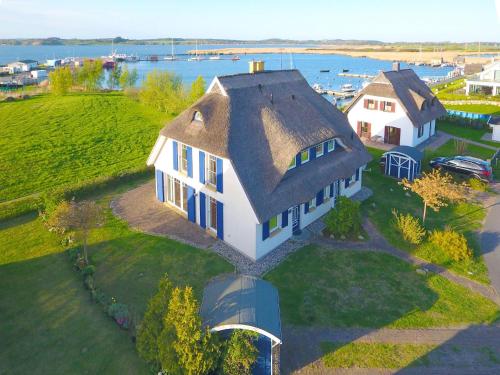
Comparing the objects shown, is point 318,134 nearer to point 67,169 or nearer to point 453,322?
point 453,322

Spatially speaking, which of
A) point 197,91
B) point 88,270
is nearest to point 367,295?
point 88,270

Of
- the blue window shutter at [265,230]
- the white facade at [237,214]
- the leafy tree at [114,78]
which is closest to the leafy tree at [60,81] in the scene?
the leafy tree at [114,78]

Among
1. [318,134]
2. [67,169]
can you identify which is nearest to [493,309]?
[318,134]

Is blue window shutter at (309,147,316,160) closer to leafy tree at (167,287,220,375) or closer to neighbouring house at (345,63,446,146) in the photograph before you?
leafy tree at (167,287,220,375)

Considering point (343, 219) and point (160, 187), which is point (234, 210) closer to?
point (343, 219)

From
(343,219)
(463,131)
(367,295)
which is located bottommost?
(367,295)
